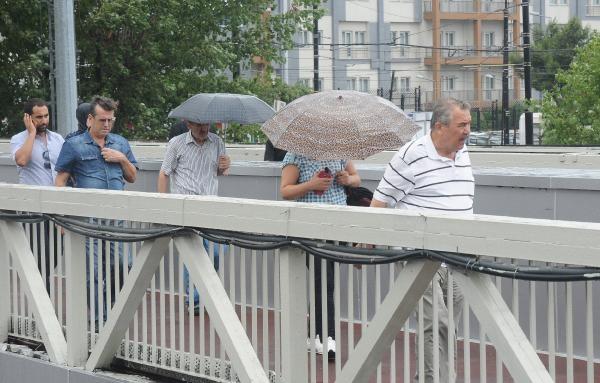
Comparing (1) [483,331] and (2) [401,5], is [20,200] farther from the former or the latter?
(2) [401,5]

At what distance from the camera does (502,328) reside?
15.8 feet

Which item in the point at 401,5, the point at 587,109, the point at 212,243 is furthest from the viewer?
the point at 401,5

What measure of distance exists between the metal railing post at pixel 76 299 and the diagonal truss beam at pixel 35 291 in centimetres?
13

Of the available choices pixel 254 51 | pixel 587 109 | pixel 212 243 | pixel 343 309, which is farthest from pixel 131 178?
pixel 587 109

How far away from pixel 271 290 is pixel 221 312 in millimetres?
254

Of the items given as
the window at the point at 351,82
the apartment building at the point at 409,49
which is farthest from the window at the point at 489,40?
the window at the point at 351,82

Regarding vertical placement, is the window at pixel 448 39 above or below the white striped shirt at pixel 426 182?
above

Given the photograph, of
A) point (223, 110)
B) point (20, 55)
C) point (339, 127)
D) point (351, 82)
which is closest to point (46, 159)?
point (223, 110)

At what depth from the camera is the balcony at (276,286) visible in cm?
483

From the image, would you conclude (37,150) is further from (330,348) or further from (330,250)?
(330,250)

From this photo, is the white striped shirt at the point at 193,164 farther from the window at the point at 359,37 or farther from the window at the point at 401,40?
the window at the point at 401,40

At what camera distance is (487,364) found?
5.18m

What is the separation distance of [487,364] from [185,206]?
69.8 inches

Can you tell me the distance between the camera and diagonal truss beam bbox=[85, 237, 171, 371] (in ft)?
21.2
